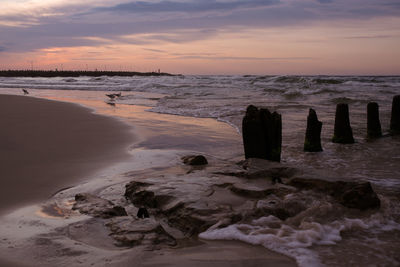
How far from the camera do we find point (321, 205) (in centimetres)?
418

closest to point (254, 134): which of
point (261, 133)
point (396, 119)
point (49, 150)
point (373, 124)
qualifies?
point (261, 133)

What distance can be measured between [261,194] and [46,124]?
23.1ft

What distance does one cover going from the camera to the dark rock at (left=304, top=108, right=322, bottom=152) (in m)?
7.33

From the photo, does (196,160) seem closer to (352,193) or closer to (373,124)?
(352,193)

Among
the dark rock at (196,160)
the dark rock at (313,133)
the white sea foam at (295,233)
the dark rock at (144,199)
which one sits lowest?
the white sea foam at (295,233)

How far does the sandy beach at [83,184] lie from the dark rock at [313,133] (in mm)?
1530

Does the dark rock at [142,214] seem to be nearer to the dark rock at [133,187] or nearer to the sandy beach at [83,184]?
the sandy beach at [83,184]

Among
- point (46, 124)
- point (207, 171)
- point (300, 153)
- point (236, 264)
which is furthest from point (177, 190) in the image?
point (46, 124)

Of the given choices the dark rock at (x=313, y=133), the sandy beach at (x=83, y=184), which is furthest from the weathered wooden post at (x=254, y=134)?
the dark rock at (x=313, y=133)

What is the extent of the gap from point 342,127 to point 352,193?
4.32 metres

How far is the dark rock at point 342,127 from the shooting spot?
816 centimetres

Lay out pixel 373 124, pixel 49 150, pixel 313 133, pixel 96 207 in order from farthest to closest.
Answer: pixel 373 124 < pixel 313 133 < pixel 49 150 < pixel 96 207

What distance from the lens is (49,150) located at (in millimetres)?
6715

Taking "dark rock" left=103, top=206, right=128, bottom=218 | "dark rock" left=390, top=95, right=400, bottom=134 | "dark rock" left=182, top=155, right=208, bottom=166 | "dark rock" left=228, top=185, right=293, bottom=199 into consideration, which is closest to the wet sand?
"dark rock" left=103, top=206, right=128, bottom=218
